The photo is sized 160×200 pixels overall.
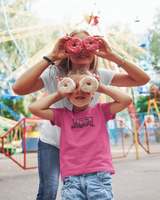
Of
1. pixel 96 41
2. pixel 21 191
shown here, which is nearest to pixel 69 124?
pixel 96 41

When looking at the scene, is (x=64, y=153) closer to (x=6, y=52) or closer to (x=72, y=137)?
(x=72, y=137)

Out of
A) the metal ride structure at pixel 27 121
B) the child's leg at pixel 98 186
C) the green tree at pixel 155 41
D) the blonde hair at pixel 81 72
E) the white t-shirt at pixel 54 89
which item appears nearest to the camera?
the child's leg at pixel 98 186

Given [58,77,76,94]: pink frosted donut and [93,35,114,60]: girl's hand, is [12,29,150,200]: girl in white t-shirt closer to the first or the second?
[93,35,114,60]: girl's hand

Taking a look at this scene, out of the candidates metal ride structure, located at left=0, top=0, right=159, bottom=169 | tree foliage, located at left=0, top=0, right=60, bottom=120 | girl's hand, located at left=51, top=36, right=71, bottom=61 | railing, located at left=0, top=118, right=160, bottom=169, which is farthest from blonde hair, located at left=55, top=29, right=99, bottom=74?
tree foliage, located at left=0, top=0, right=60, bottom=120

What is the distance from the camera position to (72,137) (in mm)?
1497

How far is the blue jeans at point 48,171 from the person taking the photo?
1.76 metres

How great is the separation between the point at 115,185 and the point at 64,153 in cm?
300

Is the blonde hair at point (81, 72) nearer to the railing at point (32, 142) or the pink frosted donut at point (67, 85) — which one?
the pink frosted donut at point (67, 85)

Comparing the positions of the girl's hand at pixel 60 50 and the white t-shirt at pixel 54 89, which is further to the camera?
the white t-shirt at pixel 54 89

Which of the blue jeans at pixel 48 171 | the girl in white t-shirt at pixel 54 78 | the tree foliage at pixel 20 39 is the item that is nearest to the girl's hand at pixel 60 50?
the girl in white t-shirt at pixel 54 78

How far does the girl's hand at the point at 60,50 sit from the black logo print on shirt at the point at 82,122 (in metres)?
0.47

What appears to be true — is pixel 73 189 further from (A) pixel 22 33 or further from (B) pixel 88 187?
(A) pixel 22 33

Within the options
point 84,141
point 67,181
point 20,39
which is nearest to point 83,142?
point 84,141

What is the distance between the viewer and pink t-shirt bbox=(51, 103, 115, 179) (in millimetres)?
1411
